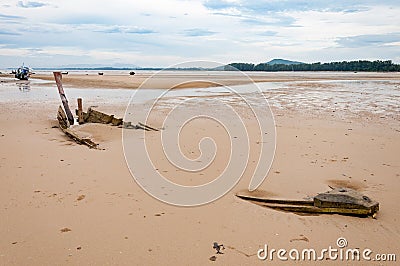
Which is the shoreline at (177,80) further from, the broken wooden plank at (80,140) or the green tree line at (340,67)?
the green tree line at (340,67)

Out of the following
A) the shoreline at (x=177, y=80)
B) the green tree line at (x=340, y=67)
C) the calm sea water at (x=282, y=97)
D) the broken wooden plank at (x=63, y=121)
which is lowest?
the broken wooden plank at (x=63, y=121)

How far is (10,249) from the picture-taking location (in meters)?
3.68

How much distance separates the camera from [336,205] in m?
4.66

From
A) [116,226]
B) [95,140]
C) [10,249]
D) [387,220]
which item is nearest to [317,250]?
[387,220]

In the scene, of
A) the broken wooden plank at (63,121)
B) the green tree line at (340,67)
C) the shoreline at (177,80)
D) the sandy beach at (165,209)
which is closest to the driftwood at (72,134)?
the broken wooden plank at (63,121)

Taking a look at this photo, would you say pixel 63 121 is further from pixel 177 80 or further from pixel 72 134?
pixel 177 80

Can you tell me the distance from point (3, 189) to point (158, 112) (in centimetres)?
1036

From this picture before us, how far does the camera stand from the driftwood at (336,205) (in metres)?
4.55

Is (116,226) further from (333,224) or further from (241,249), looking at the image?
(333,224)

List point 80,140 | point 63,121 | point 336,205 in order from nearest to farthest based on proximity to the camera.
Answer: point 336,205, point 80,140, point 63,121

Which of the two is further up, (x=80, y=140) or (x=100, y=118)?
(x=100, y=118)

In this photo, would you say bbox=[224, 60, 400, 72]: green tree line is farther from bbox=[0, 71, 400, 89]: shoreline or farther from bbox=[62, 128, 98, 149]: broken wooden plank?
bbox=[62, 128, 98, 149]: broken wooden plank

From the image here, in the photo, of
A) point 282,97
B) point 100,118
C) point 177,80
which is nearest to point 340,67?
point 177,80

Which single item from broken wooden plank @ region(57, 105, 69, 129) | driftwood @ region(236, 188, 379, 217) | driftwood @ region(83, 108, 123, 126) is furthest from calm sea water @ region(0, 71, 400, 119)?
driftwood @ region(236, 188, 379, 217)
